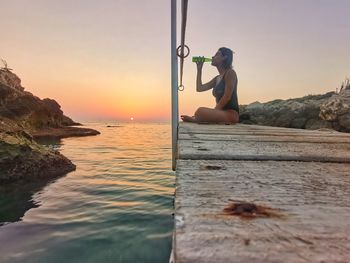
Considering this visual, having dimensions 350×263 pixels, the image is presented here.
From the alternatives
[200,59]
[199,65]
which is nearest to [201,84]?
[199,65]

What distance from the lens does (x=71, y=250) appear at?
8.18ft

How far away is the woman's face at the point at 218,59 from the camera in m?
6.33

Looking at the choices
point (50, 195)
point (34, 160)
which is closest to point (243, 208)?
point (50, 195)

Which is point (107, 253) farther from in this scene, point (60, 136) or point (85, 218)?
point (60, 136)

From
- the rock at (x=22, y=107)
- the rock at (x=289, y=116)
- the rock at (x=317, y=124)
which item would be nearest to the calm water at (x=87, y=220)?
the rock at (x=317, y=124)

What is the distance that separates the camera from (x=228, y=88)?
588 cm

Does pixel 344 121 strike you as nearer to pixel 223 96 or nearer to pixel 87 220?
pixel 223 96

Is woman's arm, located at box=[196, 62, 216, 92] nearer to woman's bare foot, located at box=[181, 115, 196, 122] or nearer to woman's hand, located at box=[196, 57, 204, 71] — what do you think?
woman's hand, located at box=[196, 57, 204, 71]

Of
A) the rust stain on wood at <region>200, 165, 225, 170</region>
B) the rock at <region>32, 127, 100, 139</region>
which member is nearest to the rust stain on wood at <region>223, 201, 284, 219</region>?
the rust stain on wood at <region>200, 165, 225, 170</region>

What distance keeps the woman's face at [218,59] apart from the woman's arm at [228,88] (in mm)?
471

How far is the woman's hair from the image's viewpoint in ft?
20.8

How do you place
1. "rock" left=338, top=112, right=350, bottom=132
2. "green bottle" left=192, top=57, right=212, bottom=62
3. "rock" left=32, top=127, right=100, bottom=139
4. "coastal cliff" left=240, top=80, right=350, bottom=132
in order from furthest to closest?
"rock" left=32, top=127, right=100, bottom=139, "coastal cliff" left=240, top=80, right=350, bottom=132, "rock" left=338, top=112, right=350, bottom=132, "green bottle" left=192, top=57, right=212, bottom=62

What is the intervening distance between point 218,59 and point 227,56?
21 cm

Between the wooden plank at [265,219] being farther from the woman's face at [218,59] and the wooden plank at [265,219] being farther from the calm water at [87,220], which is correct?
the woman's face at [218,59]
